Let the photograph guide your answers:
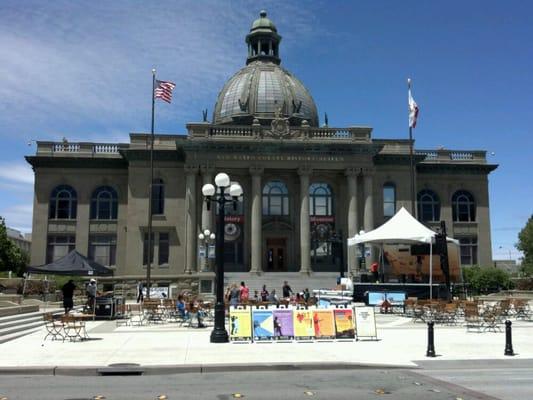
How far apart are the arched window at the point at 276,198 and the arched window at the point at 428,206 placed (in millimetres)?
12884

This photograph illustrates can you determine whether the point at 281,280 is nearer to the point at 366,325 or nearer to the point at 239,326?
the point at 366,325

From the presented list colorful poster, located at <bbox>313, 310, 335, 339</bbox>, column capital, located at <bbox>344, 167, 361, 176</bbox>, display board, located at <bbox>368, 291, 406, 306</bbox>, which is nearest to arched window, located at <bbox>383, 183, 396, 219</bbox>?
column capital, located at <bbox>344, 167, 361, 176</bbox>

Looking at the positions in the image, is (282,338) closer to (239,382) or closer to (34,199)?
(239,382)

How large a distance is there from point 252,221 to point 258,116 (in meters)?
14.2

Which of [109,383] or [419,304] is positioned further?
[419,304]

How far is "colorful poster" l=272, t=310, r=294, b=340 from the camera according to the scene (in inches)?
713

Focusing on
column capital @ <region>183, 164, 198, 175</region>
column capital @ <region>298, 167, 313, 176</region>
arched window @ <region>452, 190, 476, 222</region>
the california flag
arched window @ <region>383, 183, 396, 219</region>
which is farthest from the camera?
arched window @ <region>452, 190, 476, 222</region>

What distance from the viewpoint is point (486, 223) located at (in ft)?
187

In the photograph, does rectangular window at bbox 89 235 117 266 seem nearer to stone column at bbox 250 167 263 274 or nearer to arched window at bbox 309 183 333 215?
stone column at bbox 250 167 263 274

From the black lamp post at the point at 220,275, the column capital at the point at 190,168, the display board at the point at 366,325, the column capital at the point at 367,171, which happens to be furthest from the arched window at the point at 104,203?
the display board at the point at 366,325

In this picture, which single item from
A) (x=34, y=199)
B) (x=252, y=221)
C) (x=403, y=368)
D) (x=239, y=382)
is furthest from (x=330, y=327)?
(x=34, y=199)

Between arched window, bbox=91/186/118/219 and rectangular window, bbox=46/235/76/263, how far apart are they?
10.2 ft

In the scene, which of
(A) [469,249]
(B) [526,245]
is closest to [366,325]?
(A) [469,249]

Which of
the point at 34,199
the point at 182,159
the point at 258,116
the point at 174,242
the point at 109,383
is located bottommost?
the point at 109,383
